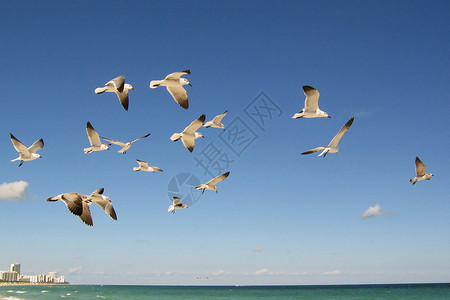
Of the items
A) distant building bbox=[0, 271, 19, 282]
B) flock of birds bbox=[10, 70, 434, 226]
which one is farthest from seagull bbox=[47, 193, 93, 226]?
distant building bbox=[0, 271, 19, 282]

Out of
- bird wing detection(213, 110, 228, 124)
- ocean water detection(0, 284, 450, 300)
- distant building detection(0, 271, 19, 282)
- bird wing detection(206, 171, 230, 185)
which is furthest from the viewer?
distant building detection(0, 271, 19, 282)

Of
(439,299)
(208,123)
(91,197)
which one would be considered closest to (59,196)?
(91,197)

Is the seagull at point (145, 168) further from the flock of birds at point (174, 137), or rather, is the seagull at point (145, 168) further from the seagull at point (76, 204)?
the seagull at point (76, 204)

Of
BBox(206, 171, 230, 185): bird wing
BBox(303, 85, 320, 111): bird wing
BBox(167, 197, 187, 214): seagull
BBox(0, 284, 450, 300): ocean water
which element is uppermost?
BBox(303, 85, 320, 111): bird wing

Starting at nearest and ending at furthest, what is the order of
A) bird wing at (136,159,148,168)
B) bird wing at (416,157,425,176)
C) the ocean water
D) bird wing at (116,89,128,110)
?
bird wing at (116,89,128,110), bird wing at (136,159,148,168), bird wing at (416,157,425,176), the ocean water

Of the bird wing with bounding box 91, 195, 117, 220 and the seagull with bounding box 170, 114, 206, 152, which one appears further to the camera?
the seagull with bounding box 170, 114, 206, 152

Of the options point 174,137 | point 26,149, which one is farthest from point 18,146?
point 174,137

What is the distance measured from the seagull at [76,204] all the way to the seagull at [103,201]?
1572 millimetres

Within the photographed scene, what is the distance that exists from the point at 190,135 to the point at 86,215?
5.03 m

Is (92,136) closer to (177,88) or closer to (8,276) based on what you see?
(177,88)

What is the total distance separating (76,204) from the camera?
32.0ft

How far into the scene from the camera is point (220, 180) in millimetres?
14266

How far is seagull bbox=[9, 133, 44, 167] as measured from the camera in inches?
595

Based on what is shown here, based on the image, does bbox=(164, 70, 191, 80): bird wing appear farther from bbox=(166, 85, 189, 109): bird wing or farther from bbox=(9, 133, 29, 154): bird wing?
bbox=(9, 133, 29, 154): bird wing
